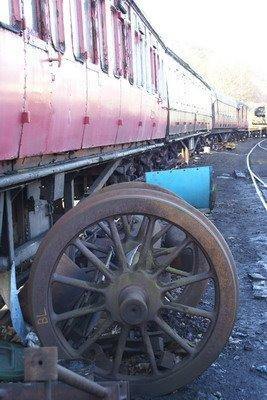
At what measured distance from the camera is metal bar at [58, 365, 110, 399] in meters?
2.41

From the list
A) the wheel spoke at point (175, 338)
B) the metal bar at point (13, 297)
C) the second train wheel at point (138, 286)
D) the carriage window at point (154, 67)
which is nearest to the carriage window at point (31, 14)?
the metal bar at point (13, 297)

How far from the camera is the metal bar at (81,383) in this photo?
2.41 m

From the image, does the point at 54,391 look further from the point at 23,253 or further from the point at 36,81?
the point at 36,81

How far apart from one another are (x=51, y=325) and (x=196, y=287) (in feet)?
5.20

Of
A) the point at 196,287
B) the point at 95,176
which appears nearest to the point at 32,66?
the point at 196,287

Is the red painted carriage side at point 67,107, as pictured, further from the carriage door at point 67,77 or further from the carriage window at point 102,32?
the carriage window at point 102,32

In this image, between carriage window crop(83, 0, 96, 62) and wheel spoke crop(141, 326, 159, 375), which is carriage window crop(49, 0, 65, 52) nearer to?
carriage window crop(83, 0, 96, 62)

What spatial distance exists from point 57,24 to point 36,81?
3.14 ft

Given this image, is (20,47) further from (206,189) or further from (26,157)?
(206,189)

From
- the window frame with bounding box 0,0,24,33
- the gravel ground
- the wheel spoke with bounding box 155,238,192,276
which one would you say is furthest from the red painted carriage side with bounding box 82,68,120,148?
the wheel spoke with bounding box 155,238,192,276

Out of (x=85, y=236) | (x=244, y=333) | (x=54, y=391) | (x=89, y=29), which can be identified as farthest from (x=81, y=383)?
(x=89, y=29)

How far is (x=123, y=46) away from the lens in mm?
8344

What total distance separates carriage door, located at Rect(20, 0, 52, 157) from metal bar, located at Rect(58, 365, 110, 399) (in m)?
1.84

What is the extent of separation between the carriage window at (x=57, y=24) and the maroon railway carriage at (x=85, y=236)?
0.02 metres
